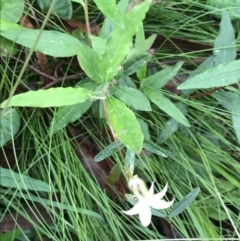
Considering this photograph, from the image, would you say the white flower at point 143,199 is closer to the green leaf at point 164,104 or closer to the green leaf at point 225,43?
the green leaf at point 164,104

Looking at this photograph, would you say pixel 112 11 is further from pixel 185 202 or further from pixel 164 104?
pixel 185 202

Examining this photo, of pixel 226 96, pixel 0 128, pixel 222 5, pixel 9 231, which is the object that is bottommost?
pixel 9 231

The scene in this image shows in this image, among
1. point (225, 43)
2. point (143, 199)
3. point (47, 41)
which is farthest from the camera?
point (225, 43)

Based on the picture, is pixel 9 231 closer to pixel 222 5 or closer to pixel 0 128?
pixel 0 128

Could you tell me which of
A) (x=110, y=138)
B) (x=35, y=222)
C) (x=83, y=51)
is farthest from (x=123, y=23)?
(x=35, y=222)

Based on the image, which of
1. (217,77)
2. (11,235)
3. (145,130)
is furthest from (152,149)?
(11,235)

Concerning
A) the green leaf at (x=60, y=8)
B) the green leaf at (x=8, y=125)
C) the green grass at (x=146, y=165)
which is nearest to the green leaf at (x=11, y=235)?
the green grass at (x=146, y=165)
